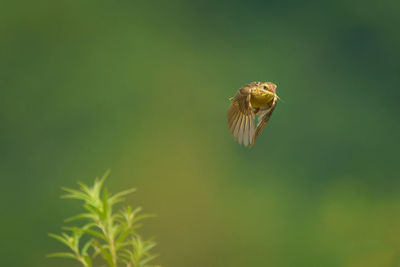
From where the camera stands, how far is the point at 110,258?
0.70 m

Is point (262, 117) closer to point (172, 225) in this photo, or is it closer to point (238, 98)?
point (238, 98)

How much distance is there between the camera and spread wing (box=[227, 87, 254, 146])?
1133mm

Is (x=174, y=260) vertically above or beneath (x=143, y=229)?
beneath

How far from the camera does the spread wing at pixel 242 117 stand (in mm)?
1133

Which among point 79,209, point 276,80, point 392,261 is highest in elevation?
point 276,80

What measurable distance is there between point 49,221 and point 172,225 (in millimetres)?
681

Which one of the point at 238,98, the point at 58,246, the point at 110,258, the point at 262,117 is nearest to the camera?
the point at 110,258

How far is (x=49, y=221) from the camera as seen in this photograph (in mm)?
2777

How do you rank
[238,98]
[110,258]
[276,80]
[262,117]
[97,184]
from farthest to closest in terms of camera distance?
[276,80], [262,117], [238,98], [97,184], [110,258]

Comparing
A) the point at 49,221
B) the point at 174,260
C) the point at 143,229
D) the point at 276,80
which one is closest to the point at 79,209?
the point at 49,221

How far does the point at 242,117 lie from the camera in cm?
122

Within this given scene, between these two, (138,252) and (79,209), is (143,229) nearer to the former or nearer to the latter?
(79,209)

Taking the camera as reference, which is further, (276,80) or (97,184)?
(276,80)

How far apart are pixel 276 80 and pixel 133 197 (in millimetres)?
1103
